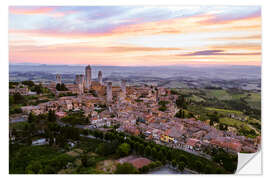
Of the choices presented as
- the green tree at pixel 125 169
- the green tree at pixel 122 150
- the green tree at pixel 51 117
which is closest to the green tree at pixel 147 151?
the green tree at pixel 122 150

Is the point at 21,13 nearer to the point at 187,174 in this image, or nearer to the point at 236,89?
the point at 187,174

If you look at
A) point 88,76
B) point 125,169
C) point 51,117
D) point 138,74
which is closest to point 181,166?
point 125,169

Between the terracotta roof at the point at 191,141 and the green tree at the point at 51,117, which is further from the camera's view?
the green tree at the point at 51,117

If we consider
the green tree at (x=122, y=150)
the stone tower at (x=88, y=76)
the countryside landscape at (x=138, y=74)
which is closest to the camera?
the countryside landscape at (x=138, y=74)

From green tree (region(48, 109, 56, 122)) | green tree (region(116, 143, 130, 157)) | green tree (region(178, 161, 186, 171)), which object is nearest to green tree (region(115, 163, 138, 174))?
green tree (region(116, 143, 130, 157))

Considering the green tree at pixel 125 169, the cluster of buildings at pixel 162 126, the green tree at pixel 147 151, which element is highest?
the cluster of buildings at pixel 162 126

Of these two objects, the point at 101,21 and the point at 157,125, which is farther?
the point at 157,125

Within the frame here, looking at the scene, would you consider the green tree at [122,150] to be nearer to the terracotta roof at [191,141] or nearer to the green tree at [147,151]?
the green tree at [147,151]

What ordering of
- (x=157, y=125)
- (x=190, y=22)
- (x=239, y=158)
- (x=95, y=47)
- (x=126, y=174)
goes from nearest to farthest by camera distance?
(x=126, y=174) → (x=239, y=158) → (x=190, y=22) → (x=95, y=47) → (x=157, y=125)

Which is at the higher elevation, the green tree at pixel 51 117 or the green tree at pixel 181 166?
the green tree at pixel 51 117

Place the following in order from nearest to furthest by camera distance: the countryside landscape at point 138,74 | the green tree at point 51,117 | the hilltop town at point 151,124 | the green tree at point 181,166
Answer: the green tree at point 181,166
the countryside landscape at point 138,74
the hilltop town at point 151,124
the green tree at point 51,117
